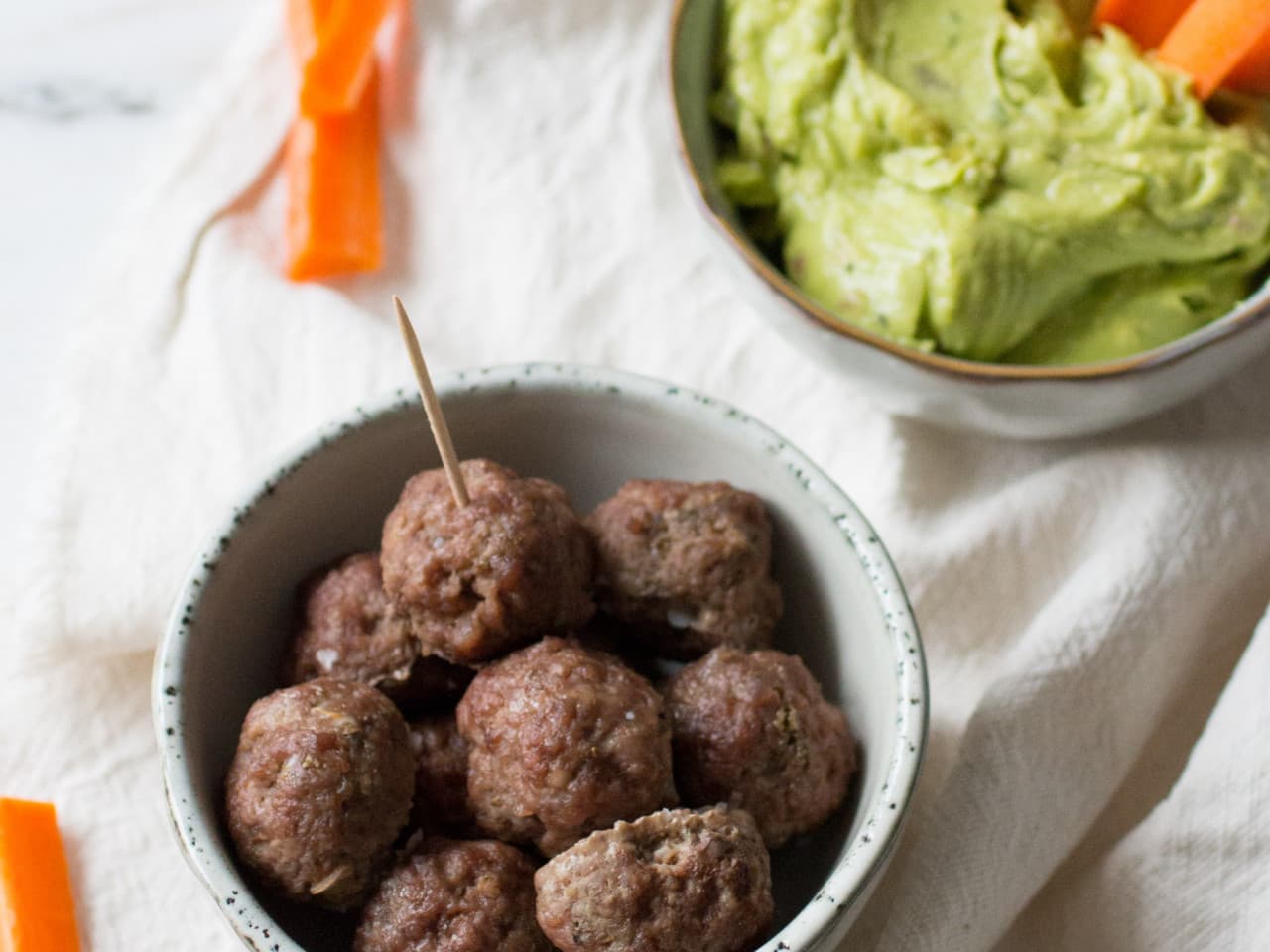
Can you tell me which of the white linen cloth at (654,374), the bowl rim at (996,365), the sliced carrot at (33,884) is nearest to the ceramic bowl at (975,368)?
the bowl rim at (996,365)

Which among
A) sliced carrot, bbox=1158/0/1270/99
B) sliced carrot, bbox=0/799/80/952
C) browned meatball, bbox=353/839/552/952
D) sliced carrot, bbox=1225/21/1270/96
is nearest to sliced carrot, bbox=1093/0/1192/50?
sliced carrot, bbox=1158/0/1270/99

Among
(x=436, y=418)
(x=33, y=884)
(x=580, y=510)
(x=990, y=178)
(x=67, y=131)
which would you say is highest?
(x=990, y=178)

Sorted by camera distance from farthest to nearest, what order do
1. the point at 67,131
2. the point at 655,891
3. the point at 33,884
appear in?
the point at 67,131, the point at 33,884, the point at 655,891

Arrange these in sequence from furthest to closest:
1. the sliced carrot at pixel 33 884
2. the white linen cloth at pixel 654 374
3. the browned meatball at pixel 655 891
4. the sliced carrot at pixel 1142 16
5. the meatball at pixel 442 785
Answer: the sliced carrot at pixel 1142 16, the white linen cloth at pixel 654 374, the sliced carrot at pixel 33 884, the meatball at pixel 442 785, the browned meatball at pixel 655 891

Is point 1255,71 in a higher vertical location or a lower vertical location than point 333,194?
higher

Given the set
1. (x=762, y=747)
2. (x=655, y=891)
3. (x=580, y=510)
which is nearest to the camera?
(x=655, y=891)

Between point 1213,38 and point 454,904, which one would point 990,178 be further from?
point 454,904

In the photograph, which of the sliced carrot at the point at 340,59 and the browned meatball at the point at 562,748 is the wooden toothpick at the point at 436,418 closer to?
the browned meatball at the point at 562,748

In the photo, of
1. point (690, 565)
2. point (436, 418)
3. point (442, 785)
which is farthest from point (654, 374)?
point (442, 785)
